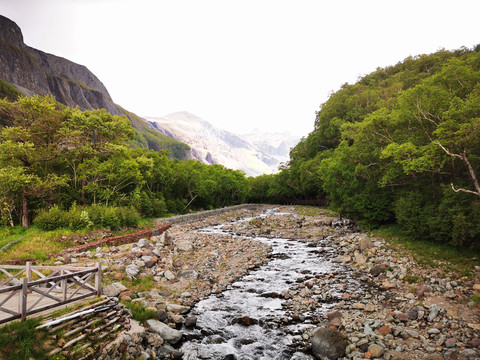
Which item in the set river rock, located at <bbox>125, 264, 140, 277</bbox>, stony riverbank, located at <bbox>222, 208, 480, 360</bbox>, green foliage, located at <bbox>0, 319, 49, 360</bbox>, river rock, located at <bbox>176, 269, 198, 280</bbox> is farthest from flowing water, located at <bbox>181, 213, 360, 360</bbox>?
river rock, located at <bbox>125, 264, 140, 277</bbox>

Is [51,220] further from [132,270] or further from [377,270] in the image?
[377,270]

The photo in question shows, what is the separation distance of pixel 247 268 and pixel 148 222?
59.2ft

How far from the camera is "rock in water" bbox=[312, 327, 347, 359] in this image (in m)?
8.46

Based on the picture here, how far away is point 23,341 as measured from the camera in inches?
252

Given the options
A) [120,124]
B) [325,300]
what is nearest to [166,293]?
[325,300]

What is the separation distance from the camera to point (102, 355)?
746 centimetres

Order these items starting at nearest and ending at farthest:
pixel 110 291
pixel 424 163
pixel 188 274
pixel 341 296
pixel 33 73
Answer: pixel 110 291
pixel 341 296
pixel 424 163
pixel 188 274
pixel 33 73

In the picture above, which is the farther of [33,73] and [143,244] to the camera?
[33,73]

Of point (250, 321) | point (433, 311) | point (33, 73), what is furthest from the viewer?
point (33, 73)

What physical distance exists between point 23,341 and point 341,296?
13053mm

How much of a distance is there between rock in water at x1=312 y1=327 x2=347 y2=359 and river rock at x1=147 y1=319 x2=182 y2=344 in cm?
535

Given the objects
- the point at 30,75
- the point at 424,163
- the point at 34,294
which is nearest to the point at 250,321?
the point at 34,294

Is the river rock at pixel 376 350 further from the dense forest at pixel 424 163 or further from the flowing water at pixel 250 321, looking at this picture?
→ the dense forest at pixel 424 163

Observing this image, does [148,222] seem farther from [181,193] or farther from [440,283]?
[440,283]
